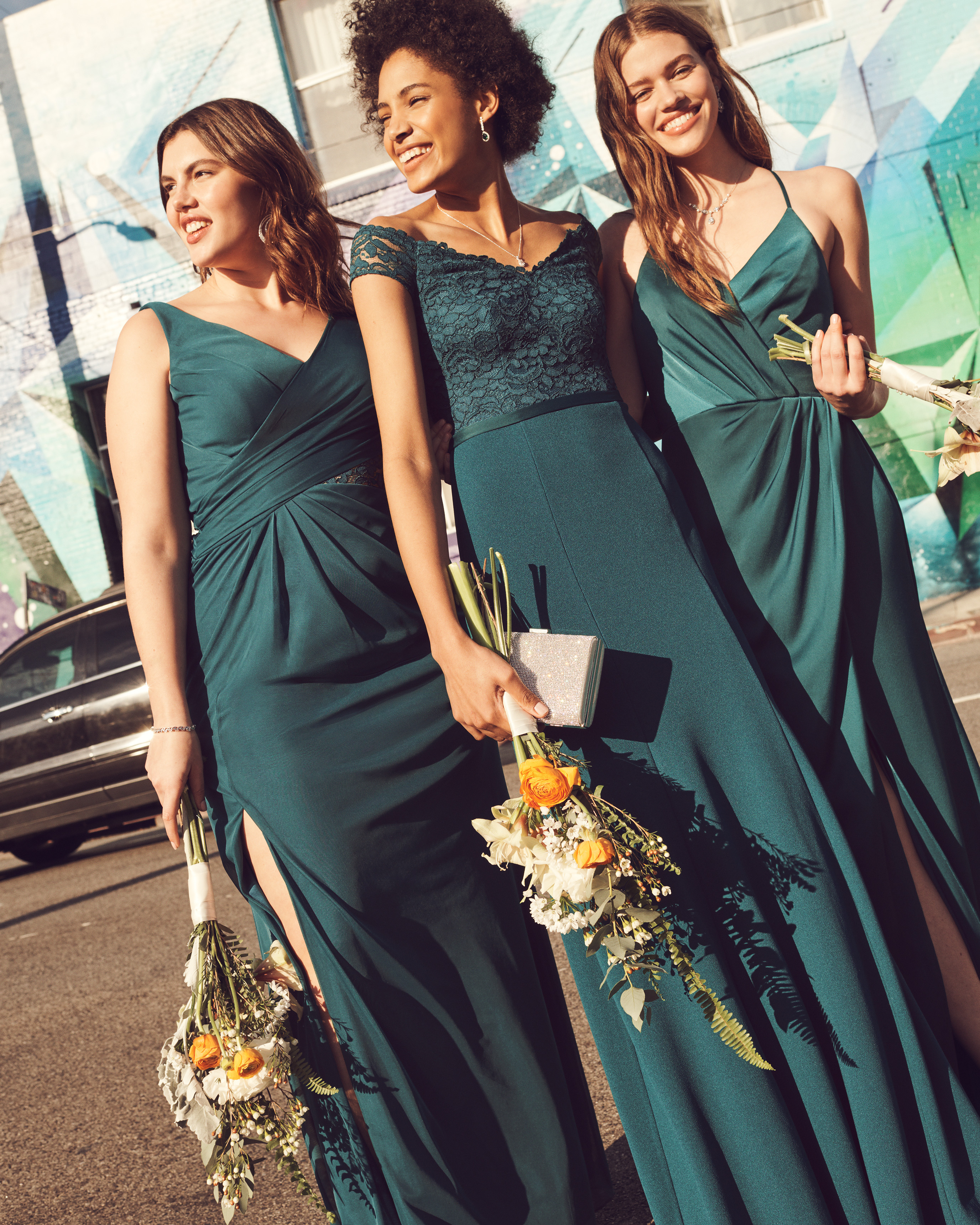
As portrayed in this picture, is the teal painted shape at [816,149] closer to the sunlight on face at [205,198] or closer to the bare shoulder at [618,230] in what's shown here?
the bare shoulder at [618,230]

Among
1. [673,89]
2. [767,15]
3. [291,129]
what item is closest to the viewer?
[673,89]

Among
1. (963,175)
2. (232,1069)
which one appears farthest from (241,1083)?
(963,175)

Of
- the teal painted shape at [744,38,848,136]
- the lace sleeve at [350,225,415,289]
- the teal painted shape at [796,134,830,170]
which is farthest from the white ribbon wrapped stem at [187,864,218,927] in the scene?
the teal painted shape at [744,38,848,136]

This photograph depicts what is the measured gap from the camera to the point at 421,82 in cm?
223

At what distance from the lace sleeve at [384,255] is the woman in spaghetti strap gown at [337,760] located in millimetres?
233

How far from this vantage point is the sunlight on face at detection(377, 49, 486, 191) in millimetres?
2227

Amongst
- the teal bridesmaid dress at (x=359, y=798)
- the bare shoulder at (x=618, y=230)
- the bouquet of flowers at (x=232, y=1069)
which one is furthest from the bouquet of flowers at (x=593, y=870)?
the bare shoulder at (x=618, y=230)

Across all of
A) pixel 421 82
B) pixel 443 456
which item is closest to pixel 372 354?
pixel 443 456

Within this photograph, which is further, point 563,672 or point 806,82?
point 806,82

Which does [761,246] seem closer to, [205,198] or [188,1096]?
[205,198]

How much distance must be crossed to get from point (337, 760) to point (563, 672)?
487 millimetres

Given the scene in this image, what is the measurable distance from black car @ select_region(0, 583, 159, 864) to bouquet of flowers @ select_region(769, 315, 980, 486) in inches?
248

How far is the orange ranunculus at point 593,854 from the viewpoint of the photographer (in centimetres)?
172

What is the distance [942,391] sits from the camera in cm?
214
